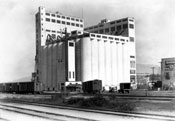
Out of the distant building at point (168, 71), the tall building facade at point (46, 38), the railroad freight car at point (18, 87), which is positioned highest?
the tall building facade at point (46, 38)

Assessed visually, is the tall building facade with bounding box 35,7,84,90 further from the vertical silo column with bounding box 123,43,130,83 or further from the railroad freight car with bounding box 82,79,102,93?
the railroad freight car with bounding box 82,79,102,93

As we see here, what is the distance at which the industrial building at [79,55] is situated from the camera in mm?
92250

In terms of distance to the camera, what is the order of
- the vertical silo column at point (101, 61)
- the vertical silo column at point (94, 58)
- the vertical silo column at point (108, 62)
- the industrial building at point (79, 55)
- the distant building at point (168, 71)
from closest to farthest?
the distant building at point (168, 71), the industrial building at point (79, 55), the vertical silo column at point (94, 58), the vertical silo column at point (101, 61), the vertical silo column at point (108, 62)

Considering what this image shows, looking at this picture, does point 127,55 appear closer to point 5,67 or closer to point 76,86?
point 76,86

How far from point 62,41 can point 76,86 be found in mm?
29719

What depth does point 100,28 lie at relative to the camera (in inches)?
4978

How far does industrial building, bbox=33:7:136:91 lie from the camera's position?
303 ft

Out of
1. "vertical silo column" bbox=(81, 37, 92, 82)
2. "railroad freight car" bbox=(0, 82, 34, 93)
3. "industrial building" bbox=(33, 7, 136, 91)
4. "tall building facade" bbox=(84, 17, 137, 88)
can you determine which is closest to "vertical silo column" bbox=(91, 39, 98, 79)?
"industrial building" bbox=(33, 7, 136, 91)

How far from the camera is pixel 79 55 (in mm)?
94000

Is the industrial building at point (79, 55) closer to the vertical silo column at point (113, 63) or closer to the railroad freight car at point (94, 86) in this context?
the vertical silo column at point (113, 63)

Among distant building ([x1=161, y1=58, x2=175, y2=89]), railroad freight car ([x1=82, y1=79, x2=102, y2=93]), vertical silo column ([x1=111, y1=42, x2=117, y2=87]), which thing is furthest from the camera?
vertical silo column ([x1=111, y1=42, x2=117, y2=87])

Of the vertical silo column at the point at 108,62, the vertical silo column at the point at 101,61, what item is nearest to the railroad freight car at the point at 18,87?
the vertical silo column at the point at 101,61

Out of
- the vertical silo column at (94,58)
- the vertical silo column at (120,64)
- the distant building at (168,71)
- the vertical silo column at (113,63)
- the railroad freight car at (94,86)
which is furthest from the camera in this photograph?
the vertical silo column at (120,64)

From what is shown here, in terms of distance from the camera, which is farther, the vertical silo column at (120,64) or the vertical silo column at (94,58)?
the vertical silo column at (120,64)
